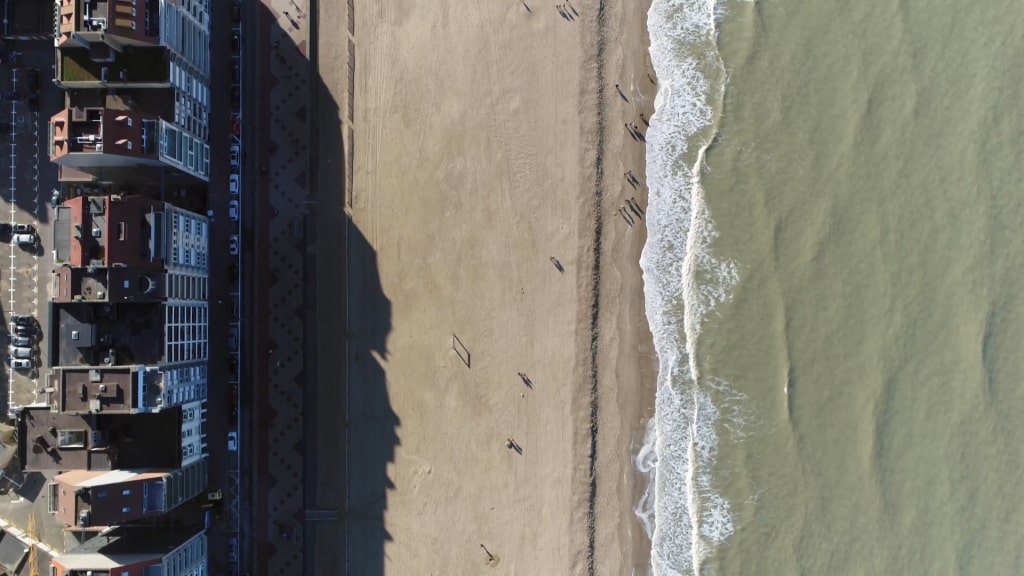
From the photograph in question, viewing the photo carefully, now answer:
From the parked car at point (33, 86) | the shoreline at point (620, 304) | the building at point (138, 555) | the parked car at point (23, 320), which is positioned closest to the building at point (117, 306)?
the parked car at point (23, 320)

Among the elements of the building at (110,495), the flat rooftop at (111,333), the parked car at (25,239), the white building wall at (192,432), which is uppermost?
the parked car at (25,239)

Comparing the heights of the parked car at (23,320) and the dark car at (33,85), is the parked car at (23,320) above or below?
below

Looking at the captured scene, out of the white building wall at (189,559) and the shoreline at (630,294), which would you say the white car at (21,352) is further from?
the shoreline at (630,294)

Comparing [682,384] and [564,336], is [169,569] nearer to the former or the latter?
[564,336]

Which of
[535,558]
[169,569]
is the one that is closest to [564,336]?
[535,558]

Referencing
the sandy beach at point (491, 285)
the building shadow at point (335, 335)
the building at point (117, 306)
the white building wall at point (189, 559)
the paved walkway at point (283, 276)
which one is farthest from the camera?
the sandy beach at point (491, 285)

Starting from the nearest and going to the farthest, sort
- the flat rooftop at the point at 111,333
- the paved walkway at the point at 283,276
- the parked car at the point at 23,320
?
the flat rooftop at the point at 111,333 < the parked car at the point at 23,320 < the paved walkway at the point at 283,276
